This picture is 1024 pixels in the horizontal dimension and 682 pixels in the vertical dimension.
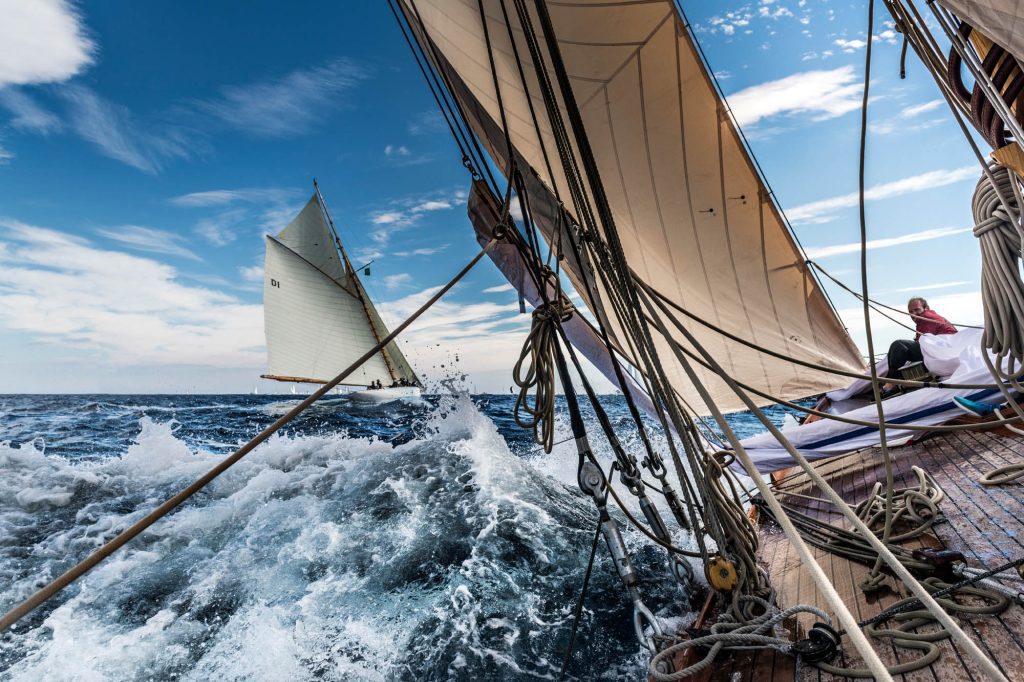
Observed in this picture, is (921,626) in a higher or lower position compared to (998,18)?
lower

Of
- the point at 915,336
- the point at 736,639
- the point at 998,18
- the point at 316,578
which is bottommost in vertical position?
the point at 316,578

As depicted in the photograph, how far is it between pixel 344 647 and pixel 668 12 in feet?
18.1

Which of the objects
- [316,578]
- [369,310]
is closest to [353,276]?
[369,310]

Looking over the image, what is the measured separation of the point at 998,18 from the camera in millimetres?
1430

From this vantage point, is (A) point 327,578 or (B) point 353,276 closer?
(A) point 327,578

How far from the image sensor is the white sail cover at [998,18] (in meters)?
1.37

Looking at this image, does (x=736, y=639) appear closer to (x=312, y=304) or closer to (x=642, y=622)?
(x=642, y=622)

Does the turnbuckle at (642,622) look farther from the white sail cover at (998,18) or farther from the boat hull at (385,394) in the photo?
the boat hull at (385,394)

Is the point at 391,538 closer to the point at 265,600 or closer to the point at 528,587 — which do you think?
the point at 265,600

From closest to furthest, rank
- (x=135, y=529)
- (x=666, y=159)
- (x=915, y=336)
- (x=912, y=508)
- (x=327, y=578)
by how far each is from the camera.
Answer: (x=135, y=529) → (x=912, y=508) → (x=327, y=578) → (x=666, y=159) → (x=915, y=336)

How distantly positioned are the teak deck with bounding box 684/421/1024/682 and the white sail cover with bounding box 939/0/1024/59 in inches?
78.7

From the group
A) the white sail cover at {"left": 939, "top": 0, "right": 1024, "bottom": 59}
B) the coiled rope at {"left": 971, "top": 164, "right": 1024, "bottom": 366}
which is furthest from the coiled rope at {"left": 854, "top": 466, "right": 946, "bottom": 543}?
the white sail cover at {"left": 939, "top": 0, "right": 1024, "bottom": 59}

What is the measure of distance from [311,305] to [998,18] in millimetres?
33646

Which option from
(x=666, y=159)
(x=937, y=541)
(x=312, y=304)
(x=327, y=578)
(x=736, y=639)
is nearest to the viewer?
(x=736, y=639)
